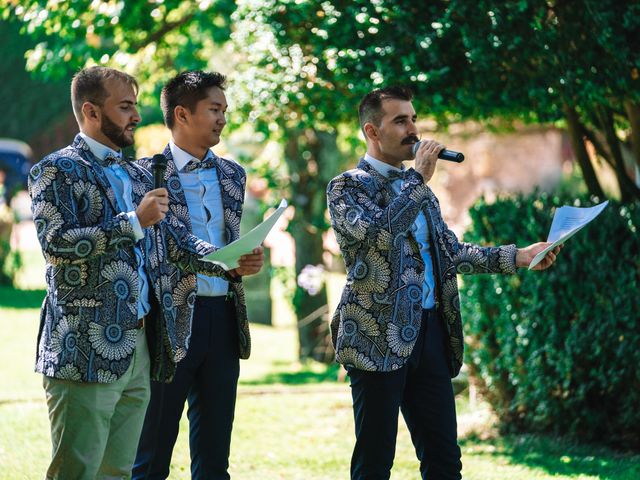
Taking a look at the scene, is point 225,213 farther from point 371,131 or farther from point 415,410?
point 415,410

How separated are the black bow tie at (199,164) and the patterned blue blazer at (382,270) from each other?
623 mm

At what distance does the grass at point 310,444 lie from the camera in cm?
665

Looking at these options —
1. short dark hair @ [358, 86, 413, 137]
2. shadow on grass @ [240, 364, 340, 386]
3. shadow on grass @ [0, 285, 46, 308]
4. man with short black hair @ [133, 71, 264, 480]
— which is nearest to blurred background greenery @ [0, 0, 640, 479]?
shadow on grass @ [240, 364, 340, 386]

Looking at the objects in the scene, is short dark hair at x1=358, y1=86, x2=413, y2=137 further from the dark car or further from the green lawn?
the dark car

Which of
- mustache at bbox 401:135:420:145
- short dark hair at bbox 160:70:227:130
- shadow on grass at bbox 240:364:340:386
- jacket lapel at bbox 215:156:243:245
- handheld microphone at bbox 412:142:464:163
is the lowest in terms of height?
shadow on grass at bbox 240:364:340:386

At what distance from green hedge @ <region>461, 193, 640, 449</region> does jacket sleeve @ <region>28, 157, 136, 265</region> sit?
3827mm

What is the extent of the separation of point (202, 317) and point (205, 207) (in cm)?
51

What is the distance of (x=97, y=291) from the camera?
408cm

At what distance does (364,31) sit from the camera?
707 cm

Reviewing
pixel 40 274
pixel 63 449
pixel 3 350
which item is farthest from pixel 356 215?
pixel 40 274

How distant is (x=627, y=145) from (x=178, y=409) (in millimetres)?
4725

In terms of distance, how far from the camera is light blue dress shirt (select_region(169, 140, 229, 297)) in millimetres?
4879

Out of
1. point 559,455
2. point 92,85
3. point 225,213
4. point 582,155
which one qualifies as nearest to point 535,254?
point 225,213

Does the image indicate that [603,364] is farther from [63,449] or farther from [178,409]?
[63,449]
